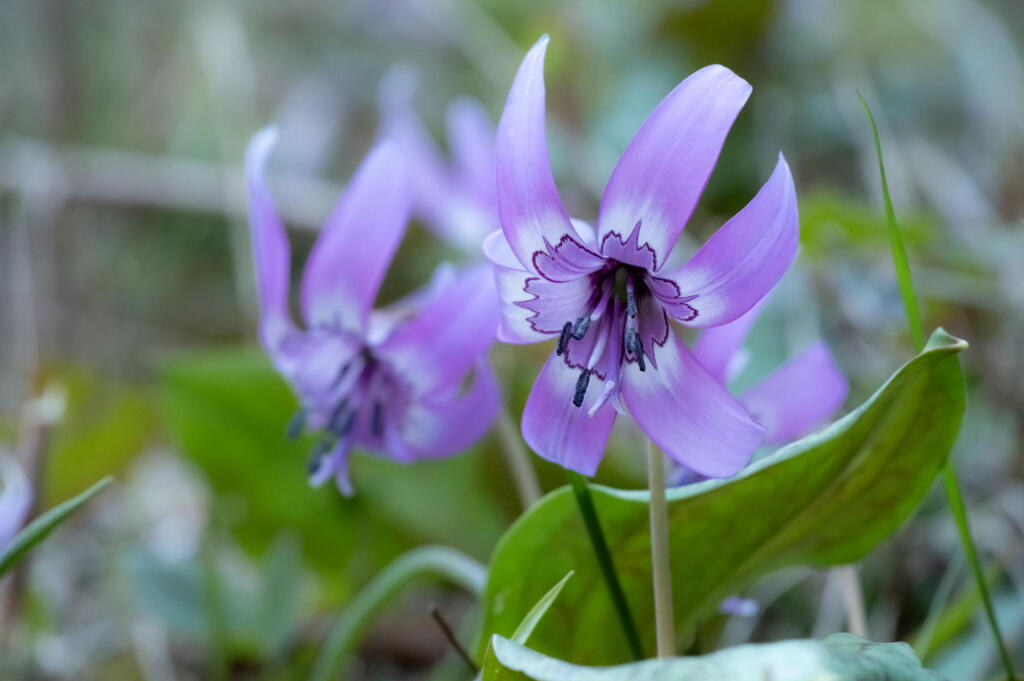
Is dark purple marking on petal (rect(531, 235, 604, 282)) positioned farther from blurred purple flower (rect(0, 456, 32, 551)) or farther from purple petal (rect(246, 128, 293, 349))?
blurred purple flower (rect(0, 456, 32, 551))

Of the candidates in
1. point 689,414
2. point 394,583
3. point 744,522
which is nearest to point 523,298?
point 689,414

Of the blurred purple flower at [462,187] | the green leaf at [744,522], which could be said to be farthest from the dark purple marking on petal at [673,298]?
Answer: the blurred purple flower at [462,187]

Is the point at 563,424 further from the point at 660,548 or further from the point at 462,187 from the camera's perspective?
the point at 462,187

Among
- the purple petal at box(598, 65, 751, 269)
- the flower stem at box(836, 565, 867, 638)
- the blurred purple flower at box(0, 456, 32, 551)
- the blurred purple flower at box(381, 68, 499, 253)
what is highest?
the blurred purple flower at box(381, 68, 499, 253)

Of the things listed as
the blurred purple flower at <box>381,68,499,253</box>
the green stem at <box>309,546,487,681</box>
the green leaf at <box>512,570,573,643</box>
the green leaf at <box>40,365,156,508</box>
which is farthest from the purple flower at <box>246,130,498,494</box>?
the green leaf at <box>40,365,156,508</box>

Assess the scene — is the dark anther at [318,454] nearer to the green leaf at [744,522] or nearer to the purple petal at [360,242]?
the purple petal at [360,242]

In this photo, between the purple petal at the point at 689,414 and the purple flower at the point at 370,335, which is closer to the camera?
the purple petal at the point at 689,414
